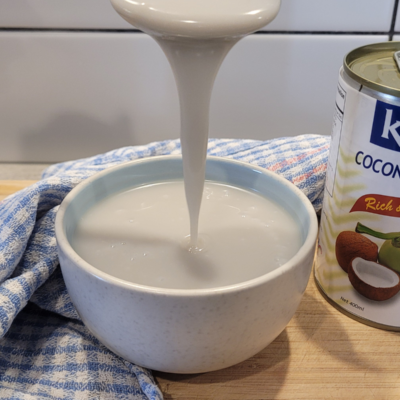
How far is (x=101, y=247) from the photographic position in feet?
1.71

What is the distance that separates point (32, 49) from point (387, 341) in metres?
0.80

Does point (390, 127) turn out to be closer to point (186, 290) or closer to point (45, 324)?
point (186, 290)

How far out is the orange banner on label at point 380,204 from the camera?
1.60 feet

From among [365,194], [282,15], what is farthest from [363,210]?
[282,15]

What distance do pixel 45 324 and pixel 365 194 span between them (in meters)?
0.37

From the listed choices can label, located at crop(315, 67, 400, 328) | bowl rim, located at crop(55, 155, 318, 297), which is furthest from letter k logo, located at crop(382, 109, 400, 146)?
bowl rim, located at crop(55, 155, 318, 297)

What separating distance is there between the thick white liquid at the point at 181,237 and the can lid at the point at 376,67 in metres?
0.17

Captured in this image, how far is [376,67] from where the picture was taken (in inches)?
20.3

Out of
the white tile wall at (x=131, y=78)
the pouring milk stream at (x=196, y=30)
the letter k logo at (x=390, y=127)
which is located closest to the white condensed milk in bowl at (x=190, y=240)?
the pouring milk stream at (x=196, y=30)

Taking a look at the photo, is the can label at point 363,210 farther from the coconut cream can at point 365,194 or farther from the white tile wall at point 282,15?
the white tile wall at point 282,15

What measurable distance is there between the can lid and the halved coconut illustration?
179 mm

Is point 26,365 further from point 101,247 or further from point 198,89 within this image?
point 198,89

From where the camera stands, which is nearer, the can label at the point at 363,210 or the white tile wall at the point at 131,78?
the can label at the point at 363,210

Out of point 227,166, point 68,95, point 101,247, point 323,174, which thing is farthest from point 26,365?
point 68,95
